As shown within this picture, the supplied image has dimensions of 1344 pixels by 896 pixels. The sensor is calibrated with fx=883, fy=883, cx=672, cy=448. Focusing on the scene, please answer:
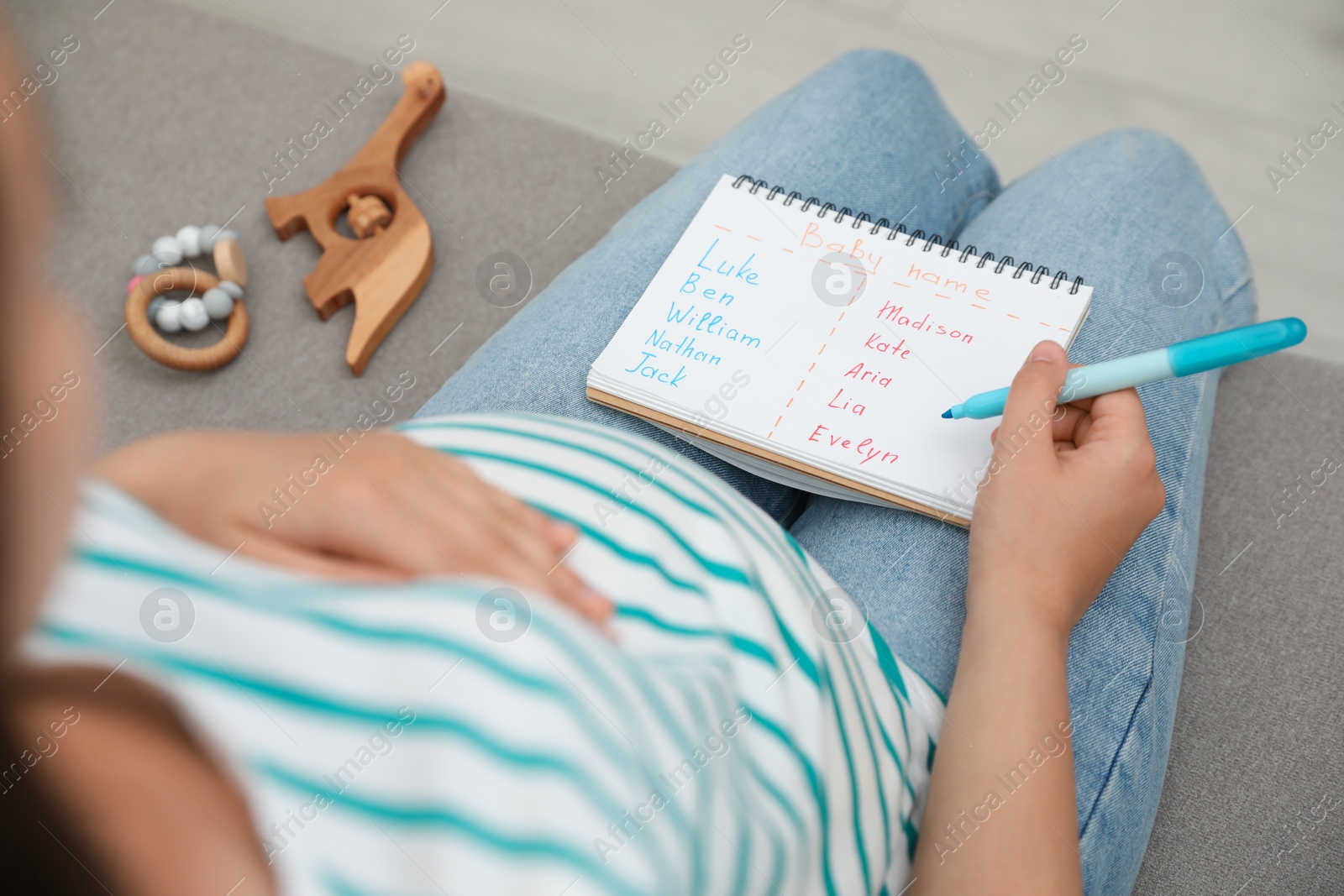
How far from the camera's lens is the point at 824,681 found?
40cm

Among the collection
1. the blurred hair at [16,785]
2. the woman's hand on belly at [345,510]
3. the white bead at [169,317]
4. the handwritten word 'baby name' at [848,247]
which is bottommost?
the handwritten word 'baby name' at [848,247]

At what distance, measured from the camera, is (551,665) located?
321 mm

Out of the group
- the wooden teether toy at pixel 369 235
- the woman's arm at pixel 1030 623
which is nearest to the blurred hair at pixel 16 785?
the woman's arm at pixel 1030 623

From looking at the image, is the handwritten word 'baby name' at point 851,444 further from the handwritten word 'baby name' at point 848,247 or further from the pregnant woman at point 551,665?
the handwritten word 'baby name' at point 848,247

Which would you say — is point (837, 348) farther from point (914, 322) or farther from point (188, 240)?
point (188, 240)

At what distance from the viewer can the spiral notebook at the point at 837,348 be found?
612mm

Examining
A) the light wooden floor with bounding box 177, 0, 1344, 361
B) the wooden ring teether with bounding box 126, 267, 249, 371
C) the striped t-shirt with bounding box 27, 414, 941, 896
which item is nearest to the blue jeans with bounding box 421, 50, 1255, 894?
the striped t-shirt with bounding box 27, 414, 941, 896

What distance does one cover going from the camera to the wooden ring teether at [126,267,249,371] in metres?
0.88

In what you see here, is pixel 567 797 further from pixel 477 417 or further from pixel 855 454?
pixel 855 454

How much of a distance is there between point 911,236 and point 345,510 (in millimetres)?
498

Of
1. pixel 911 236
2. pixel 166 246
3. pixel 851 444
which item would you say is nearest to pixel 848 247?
pixel 911 236

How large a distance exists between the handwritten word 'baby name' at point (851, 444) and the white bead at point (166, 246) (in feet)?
2.35

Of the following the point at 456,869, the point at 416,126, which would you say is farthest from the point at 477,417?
the point at 416,126

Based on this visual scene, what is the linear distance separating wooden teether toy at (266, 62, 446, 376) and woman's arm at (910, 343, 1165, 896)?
0.63m
